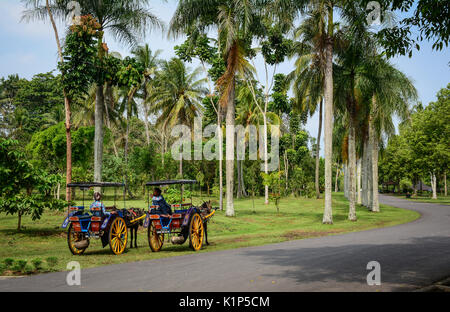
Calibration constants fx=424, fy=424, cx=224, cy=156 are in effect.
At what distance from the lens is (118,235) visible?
1246 cm

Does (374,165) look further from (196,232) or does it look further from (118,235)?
(118,235)

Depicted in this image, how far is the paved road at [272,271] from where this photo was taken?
24.5ft

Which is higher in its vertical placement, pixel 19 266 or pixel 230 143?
pixel 230 143

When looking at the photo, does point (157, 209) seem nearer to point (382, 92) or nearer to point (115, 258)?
point (115, 258)

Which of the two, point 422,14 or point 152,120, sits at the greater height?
point 152,120

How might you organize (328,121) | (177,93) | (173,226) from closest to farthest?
(173,226) < (328,121) < (177,93)

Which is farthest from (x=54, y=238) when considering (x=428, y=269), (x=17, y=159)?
(x=428, y=269)

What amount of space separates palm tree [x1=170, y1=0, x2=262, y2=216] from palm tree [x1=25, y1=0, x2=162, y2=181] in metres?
1.77

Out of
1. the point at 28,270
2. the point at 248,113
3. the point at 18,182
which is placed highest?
the point at 248,113

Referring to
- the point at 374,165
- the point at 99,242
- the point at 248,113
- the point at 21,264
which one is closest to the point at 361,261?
the point at 21,264

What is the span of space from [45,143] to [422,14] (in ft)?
110

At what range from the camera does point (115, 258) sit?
11.4 metres

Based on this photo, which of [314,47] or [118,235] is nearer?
[118,235]

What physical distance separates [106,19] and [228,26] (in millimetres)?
7237
